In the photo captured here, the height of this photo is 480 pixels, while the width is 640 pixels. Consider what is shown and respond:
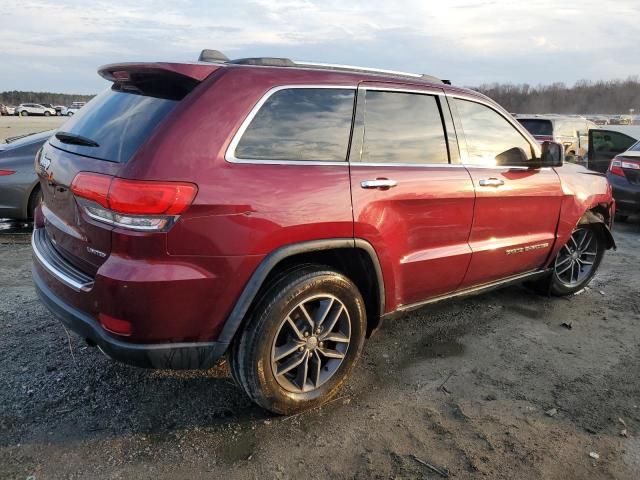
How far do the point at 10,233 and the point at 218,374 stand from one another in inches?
189

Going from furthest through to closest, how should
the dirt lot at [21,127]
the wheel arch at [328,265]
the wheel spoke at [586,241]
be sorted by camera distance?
the dirt lot at [21,127], the wheel spoke at [586,241], the wheel arch at [328,265]

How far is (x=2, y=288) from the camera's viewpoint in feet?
15.5

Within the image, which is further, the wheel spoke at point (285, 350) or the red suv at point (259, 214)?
the wheel spoke at point (285, 350)

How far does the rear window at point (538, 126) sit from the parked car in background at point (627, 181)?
5.46 meters

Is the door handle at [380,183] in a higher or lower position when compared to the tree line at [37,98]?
higher

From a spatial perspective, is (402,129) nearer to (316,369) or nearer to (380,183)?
(380,183)

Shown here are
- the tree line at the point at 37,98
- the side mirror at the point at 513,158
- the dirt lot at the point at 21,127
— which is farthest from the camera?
the tree line at the point at 37,98

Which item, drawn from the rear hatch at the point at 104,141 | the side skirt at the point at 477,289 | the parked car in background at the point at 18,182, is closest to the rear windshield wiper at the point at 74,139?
the rear hatch at the point at 104,141

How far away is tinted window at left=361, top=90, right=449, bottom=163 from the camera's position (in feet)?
10.5

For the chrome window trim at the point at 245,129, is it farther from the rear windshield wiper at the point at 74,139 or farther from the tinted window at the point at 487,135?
the tinted window at the point at 487,135

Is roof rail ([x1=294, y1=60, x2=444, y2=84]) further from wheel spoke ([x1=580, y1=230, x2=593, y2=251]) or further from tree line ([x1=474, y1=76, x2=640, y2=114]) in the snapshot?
tree line ([x1=474, y1=76, x2=640, y2=114])

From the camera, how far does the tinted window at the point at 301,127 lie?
2703mm

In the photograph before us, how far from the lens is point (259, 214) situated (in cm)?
258

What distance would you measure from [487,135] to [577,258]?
190 centimetres
